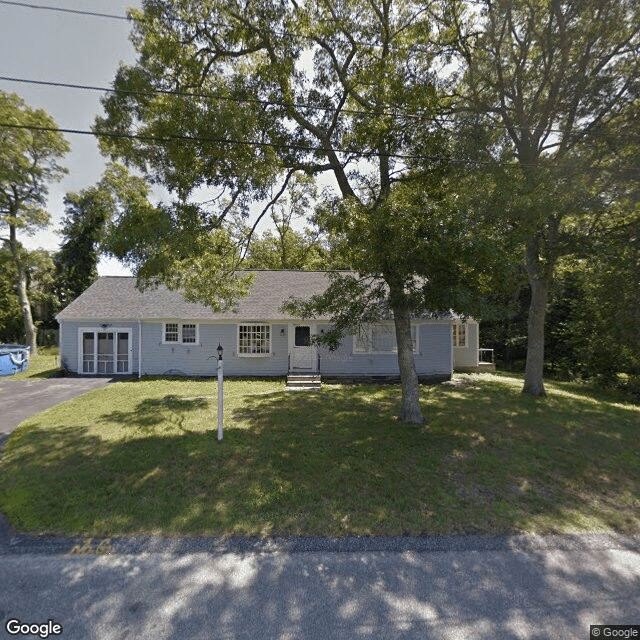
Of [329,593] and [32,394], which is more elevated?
[32,394]

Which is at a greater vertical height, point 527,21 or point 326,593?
point 527,21

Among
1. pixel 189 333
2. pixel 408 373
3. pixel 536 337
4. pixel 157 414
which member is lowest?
pixel 157 414

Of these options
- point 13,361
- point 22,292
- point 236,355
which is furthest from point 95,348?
point 22,292

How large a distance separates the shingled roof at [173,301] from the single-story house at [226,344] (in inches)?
1.9

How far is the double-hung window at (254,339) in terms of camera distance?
15.3 m

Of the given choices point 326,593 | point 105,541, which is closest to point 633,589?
point 326,593

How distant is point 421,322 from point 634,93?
358 inches

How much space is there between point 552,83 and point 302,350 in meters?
11.7

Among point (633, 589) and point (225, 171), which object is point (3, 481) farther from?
point (633, 589)

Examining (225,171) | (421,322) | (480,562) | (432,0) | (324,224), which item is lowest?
(480,562)

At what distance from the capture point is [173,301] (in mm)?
15953

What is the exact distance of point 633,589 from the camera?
11.1 ft

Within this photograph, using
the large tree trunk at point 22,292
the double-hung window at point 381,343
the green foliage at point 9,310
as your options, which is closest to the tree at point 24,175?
the large tree trunk at point 22,292

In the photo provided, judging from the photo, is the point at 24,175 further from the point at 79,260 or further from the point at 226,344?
the point at 226,344
